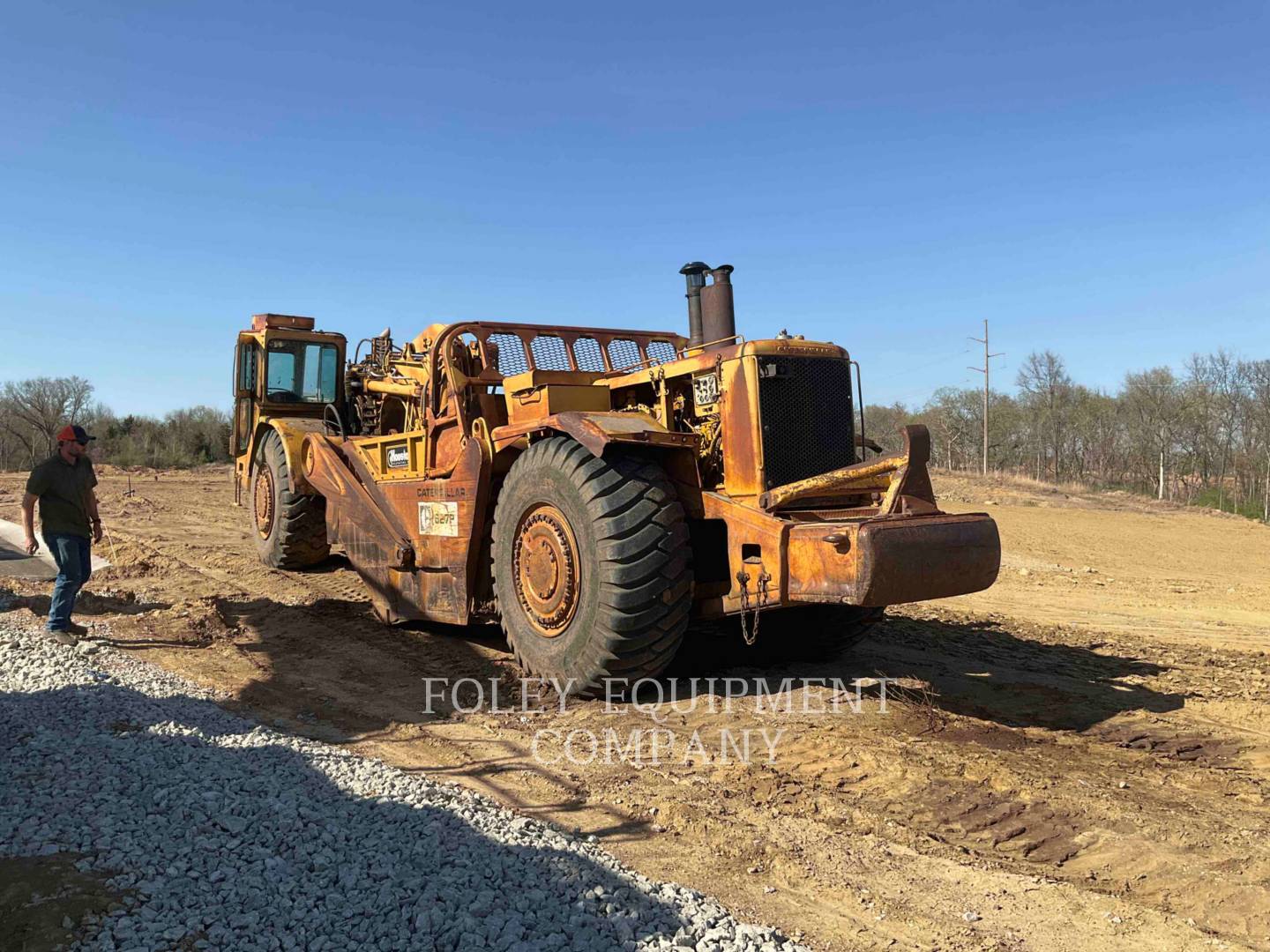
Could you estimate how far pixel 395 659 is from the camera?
7.41m

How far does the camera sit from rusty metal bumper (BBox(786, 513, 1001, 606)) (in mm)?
5031

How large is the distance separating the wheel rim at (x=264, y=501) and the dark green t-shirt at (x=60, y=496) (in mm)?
3040

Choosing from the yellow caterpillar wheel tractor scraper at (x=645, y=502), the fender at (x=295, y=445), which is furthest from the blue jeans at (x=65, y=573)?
A: the fender at (x=295, y=445)

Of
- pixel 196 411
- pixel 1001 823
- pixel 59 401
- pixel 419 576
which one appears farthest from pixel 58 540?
pixel 59 401

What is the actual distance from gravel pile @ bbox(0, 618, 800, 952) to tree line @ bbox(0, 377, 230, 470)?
40631mm

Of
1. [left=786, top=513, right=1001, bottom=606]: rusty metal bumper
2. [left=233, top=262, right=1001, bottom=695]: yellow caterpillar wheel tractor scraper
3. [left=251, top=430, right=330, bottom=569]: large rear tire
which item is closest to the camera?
[left=786, top=513, right=1001, bottom=606]: rusty metal bumper

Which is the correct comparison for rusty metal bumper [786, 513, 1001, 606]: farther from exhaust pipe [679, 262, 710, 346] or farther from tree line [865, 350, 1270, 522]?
tree line [865, 350, 1270, 522]

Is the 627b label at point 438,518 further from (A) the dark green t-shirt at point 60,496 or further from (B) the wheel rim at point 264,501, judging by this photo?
(B) the wheel rim at point 264,501

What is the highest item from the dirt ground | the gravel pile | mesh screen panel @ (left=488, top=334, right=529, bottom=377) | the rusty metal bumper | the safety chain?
mesh screen panel @ (left=488, top=334, right=529, bottom=377)

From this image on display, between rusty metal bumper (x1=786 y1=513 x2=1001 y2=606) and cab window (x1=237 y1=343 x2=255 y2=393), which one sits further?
cab window (x1=237 y1=343 x2=255 y2=393)

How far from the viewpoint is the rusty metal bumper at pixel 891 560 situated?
16.5 feet

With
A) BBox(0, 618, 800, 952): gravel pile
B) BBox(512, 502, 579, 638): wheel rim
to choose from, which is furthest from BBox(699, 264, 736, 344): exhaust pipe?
BBox(0, 618, 800, 952): gravel pile

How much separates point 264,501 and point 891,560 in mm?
8162

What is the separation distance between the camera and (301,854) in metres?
3.37
